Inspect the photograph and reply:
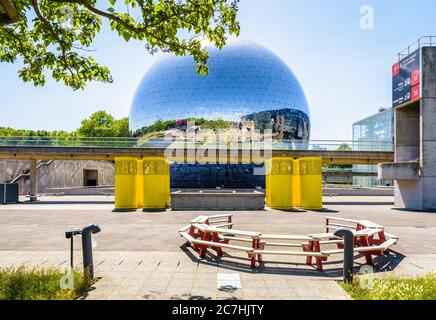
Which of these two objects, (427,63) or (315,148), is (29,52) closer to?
(427,63)

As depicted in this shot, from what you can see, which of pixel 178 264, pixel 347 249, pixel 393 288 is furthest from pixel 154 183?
pixel 393 288

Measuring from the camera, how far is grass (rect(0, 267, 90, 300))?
188 inches

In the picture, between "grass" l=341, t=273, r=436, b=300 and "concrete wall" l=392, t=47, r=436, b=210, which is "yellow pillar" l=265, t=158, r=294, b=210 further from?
"grass" l=341, t=273, r=436, b=300

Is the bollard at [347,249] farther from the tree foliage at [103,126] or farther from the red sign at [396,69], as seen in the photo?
the tree foliage at [103,126]

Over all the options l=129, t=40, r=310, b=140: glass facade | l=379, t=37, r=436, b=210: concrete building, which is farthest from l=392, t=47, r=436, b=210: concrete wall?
l=129, t=40, r=310, b=140: glass facade

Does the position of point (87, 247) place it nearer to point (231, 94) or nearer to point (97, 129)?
point (231, 94)

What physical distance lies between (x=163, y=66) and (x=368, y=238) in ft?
150

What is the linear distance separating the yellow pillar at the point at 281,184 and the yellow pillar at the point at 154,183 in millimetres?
6406

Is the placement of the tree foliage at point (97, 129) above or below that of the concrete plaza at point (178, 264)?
above

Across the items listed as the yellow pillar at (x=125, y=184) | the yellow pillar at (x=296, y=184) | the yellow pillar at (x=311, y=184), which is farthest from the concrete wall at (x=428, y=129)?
the yellow pillar at (x=125, y=184)

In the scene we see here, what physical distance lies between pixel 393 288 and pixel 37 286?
18.3 ft

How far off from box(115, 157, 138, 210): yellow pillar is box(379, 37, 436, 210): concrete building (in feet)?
51.4

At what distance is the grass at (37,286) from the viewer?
4.78 meters
